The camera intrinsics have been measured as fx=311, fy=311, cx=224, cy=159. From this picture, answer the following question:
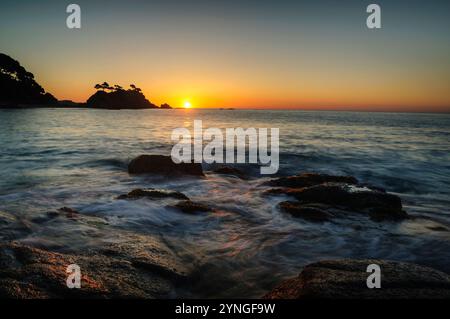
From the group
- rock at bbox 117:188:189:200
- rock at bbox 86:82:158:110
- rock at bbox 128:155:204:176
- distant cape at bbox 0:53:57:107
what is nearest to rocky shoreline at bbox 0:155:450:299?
rock at bbox 117:188:189:200

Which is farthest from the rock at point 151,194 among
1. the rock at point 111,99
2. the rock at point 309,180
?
the rock at point 111,99

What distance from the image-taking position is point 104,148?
65.0 ft

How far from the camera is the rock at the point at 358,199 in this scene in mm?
7395

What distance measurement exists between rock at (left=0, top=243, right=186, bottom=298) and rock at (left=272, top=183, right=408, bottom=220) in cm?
489

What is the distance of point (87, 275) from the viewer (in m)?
3.79

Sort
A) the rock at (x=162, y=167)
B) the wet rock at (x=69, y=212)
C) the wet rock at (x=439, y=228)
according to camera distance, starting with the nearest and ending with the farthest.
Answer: the wet rock at (x=69, y=212)
the wet rock at (x=439, y=228)
the rock at (x=162, y=167)

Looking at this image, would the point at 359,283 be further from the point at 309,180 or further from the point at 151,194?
the point at 309,180

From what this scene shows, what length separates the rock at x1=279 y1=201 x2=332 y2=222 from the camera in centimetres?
706

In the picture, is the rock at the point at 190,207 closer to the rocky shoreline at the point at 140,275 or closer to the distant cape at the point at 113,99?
the rocky shoreline at the point at 140,275

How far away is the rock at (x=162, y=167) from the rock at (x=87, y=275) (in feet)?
23.9

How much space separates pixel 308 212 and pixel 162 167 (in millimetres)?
6581

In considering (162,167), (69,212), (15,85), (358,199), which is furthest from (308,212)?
(15,85)
